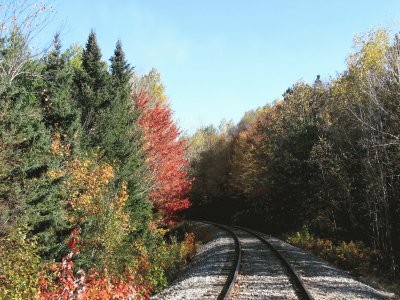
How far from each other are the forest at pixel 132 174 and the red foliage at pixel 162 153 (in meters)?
0.12

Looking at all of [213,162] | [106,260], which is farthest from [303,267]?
[213,162]

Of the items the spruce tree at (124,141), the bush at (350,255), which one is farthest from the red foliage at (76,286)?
the bush at (350,255)

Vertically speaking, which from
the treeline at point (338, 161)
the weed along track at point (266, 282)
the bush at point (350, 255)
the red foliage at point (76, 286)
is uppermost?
the treeline at point (338, 161)

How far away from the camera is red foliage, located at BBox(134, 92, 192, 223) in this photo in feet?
96.8

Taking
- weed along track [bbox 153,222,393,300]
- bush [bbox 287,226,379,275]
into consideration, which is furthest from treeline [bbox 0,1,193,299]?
bush [bbox 287,226,379,275]

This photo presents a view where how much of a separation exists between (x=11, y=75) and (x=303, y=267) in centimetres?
1393

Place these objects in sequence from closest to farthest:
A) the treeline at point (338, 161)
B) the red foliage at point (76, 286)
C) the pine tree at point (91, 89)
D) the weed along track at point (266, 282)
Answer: the red foliage at point (76, 286)
the weed along track at point (266, 282)
the treeline at point (338, 161)
the pine tree at point (91, 89)

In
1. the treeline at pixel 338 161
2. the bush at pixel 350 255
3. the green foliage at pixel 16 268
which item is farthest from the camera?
the treeline at pixel 338 161

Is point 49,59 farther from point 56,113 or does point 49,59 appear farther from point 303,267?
point 303,267

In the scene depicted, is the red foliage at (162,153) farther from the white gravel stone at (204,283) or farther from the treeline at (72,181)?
the white gravel stone at (204,283)

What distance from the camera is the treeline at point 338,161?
1964 cm

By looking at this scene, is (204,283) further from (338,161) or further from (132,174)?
(338,161)

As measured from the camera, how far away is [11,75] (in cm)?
1392

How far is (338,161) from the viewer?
2455 centimetres
